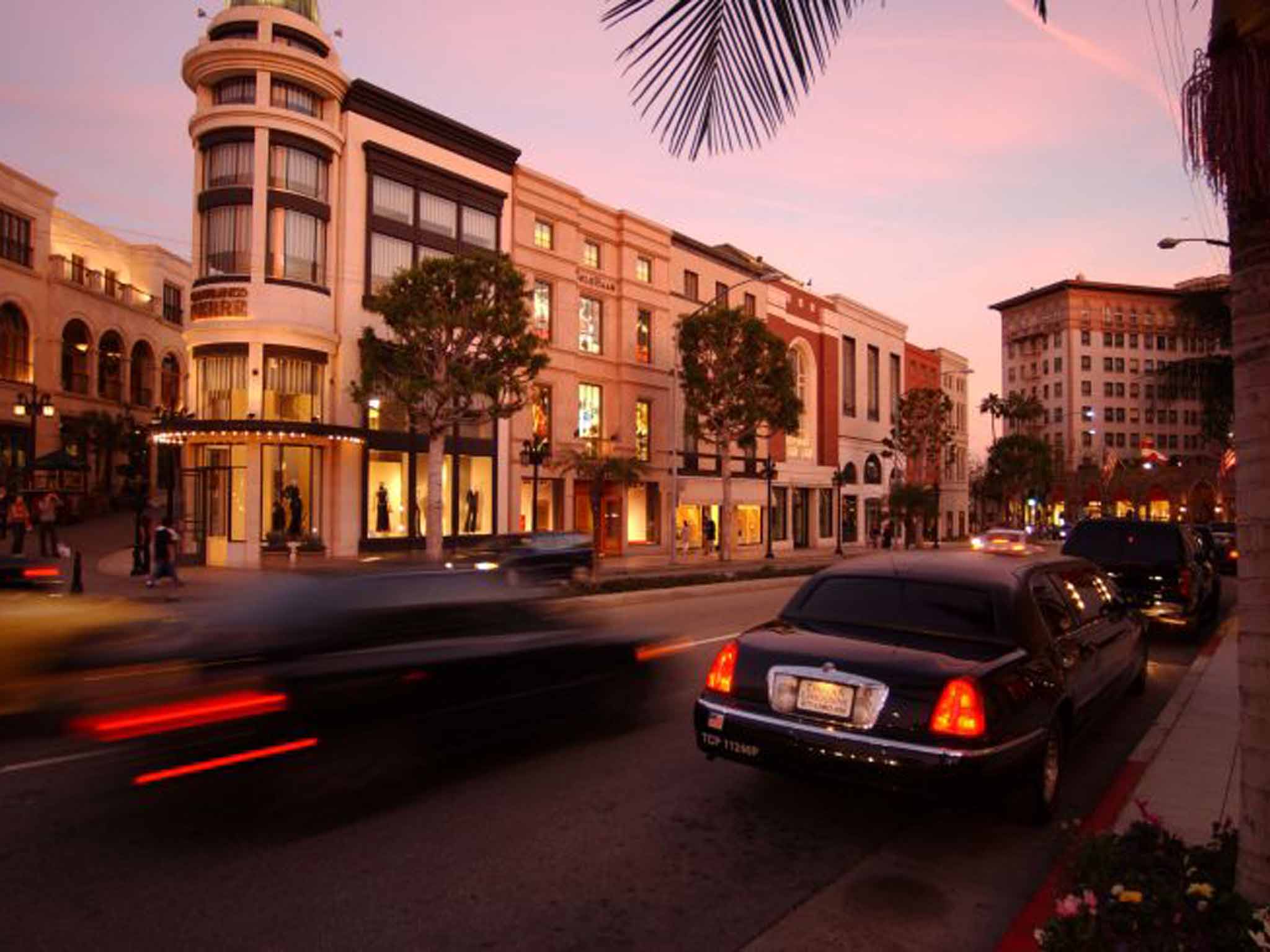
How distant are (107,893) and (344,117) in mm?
29566

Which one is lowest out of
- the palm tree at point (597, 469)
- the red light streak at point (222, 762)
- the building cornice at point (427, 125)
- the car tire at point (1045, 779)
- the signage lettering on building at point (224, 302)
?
the red light streak at point (222, 762)

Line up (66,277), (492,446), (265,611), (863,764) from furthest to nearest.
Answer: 1. (66,277)
2. (492,446)
3. (265,611)
4. (863,764)

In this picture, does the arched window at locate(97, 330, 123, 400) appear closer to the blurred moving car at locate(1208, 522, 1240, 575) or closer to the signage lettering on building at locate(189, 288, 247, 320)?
the signage lettering on building at locate(189, 288, 247, 320)

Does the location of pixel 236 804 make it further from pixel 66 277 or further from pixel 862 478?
pixel 862 478

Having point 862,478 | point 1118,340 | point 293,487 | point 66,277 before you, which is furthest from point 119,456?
point 1118,340

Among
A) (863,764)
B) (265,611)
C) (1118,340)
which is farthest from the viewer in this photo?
(1118,340)

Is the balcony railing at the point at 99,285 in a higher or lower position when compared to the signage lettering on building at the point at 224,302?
higher

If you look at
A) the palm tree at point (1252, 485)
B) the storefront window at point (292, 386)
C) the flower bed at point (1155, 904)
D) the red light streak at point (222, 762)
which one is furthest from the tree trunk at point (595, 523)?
the palm tree at point (1252, 485)

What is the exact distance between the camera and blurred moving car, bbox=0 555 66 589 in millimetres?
7969

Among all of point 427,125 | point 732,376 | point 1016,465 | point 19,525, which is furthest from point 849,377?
point 19,525

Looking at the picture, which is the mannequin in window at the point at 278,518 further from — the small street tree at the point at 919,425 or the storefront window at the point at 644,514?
the small street tree at the point at 919,425

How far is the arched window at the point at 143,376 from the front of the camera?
50.3 m

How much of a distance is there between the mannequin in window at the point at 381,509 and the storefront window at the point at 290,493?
1891 millimetres

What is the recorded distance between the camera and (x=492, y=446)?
3269 cm
